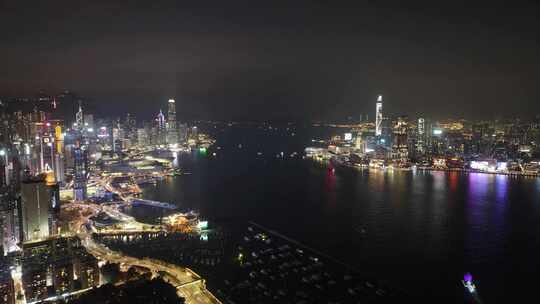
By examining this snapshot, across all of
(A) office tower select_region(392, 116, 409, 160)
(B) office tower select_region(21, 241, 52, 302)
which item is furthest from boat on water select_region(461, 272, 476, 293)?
(A) office tower select_region(392, 116, 409, 160)

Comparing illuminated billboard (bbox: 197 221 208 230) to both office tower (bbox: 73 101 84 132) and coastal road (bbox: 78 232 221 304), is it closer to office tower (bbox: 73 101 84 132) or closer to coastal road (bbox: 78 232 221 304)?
coastal road (bbox: 78 232 221 304)

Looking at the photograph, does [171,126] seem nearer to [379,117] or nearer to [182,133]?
[182,133]

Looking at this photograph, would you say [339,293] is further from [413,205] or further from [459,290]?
[413,205]

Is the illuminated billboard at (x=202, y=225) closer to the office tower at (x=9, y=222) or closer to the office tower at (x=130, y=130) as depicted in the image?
the office tower at (x=9, y=222)

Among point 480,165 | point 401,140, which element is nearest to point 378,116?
point 401,140

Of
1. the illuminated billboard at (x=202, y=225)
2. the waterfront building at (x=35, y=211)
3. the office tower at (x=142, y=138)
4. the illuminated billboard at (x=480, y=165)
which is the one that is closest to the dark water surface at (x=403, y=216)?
the illuminated billboard at (x=202, y=225)

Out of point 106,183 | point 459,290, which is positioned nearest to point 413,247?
point 459,290
